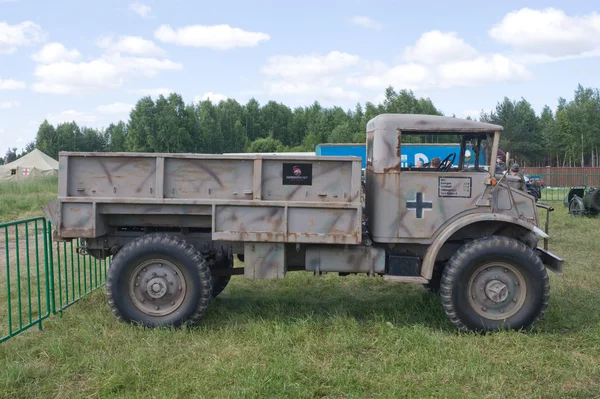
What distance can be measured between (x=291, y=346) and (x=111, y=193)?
2383 millimetres

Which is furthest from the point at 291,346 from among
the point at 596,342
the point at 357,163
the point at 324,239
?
the point at 596,342

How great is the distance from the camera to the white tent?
1415 inches

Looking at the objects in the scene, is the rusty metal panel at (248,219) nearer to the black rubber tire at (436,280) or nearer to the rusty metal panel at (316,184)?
the rusty metal panel at (316,184)

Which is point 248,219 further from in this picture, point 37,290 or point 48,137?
point 48,137

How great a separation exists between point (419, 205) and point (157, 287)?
2822mm

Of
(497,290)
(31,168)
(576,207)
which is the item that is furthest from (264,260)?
(31,168)

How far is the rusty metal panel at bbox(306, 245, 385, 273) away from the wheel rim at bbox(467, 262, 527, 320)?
97 cm

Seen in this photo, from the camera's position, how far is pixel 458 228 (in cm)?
537

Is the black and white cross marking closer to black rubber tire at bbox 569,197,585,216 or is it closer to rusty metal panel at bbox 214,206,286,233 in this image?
rusty metal panel at bbox 214,206,286,233

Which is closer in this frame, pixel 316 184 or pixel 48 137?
pixel 316 184

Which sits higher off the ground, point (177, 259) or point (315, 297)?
point (177, 259)

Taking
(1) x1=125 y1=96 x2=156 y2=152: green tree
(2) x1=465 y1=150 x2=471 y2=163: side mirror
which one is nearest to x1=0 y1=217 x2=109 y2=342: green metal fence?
(2) x1=465 y1=150 x2=471 y2=163: side mirror

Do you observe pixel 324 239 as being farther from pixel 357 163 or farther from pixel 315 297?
pixel 315 297

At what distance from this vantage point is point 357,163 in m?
5.35
